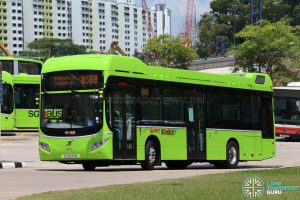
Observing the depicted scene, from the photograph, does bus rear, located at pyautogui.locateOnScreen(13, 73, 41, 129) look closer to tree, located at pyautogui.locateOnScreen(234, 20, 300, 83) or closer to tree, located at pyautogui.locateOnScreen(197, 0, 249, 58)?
tree, located at pyautogui.locateOnScreen(234, 20, 300, 83)

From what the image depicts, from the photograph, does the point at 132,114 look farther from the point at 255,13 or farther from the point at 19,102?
the point at 255,13

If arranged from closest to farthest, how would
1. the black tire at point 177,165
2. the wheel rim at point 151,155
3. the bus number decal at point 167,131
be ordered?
the wheel rim at point 151,155
the bus number decal at point 167,131
the black tire at point 177,165

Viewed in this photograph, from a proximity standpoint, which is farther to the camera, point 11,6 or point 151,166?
point 11,6

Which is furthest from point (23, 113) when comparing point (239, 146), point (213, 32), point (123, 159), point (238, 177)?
point (213, 32)

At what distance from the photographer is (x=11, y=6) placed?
193 metres

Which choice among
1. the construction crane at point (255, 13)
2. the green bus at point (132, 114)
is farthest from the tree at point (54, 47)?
the green bus at point (132, 114)

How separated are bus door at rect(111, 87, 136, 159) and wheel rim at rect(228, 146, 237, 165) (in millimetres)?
5287

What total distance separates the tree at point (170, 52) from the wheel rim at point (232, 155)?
241ft

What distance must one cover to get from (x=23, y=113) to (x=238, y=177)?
1148 inches

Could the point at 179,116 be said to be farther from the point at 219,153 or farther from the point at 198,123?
the point at 219,153

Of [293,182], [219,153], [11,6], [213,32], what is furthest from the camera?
[11,6]

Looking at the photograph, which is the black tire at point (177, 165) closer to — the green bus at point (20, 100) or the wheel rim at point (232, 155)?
the wheel rim at point (232, 155)

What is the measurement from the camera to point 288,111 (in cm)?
4538

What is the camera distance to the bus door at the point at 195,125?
2247 centimetres
